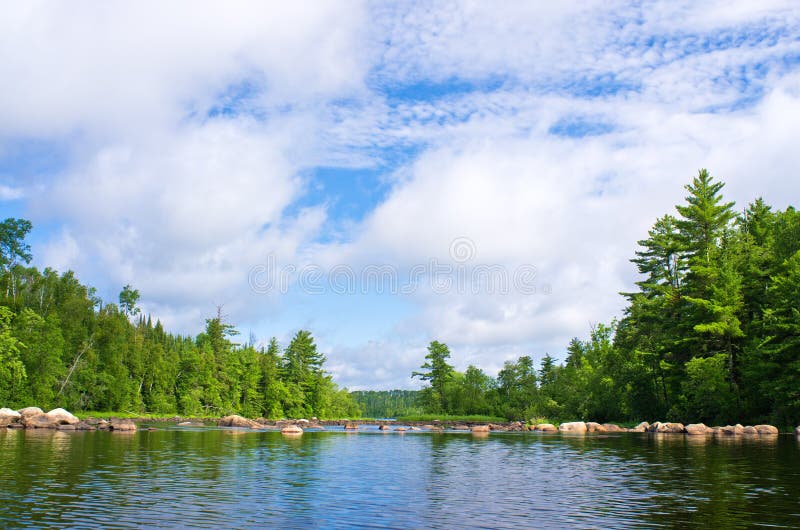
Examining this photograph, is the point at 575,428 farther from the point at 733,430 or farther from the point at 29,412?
the point at 29,412

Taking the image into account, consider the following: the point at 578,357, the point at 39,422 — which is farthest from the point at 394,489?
the point at 578,357

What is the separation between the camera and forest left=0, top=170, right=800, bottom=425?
194 ft

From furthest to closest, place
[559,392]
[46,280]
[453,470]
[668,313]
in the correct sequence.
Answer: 1. [559,392]
2. [46,280]
3. [668,313]
4. [453,470]

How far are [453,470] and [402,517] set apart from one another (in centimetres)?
1346

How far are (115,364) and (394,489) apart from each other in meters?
95.6

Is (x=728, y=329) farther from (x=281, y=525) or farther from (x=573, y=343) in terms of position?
(x=573, y=343)

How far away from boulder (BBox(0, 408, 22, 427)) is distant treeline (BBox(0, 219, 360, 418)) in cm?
969

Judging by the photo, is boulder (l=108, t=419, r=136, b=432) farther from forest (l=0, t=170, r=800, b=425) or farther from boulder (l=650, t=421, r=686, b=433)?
boulder (l=650, t=421, r=686, b=433)

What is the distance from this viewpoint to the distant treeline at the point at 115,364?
3317 inches

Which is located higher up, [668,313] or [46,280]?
→ [46,280]

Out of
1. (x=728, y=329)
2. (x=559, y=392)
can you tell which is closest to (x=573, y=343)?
(x=559, y=392)

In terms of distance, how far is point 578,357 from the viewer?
136 meters

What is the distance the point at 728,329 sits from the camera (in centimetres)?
5938

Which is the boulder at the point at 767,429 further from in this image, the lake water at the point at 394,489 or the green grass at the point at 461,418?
the green grass at the point at 461,418
